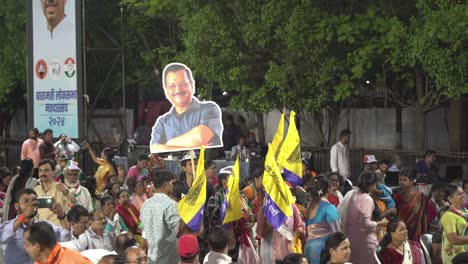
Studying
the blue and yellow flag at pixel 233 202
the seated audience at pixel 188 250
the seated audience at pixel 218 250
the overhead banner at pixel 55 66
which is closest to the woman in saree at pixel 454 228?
the blue and yellow flag at pixel 233 202

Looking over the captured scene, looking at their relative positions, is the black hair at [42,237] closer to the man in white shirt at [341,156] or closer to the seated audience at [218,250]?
the seated audience at [218,250]

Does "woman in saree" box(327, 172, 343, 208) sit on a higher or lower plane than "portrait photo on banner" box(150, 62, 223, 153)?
lower

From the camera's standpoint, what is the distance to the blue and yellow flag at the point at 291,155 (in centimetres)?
1379

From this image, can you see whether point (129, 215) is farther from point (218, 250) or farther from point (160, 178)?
point (218, 250)

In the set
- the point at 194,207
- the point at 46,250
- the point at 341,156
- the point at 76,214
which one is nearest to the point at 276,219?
the point at 194,207

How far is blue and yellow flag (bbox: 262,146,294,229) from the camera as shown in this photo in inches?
494

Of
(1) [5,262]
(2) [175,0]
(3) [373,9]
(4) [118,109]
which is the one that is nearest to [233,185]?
(1) [5,262]

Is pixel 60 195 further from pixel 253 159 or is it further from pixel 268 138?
pixel 268 138

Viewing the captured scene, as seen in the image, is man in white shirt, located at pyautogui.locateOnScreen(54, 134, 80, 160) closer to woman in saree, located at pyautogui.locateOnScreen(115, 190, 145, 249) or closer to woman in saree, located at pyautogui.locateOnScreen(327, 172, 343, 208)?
woman in saree, located at pyautogui.locateOnScreen(327, 172, 343, 208)

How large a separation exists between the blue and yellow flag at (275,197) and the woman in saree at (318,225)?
25 cm

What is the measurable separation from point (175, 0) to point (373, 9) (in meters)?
6.00

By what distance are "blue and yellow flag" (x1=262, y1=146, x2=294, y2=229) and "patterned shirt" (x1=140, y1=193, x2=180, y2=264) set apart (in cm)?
102

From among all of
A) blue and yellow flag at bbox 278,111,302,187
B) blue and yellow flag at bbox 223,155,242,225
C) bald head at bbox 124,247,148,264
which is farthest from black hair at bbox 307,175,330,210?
bald head at bbox 124,247,148,264

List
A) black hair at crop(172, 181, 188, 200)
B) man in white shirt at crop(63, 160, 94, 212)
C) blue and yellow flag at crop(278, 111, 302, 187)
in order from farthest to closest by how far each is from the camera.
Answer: man in white shirt at crop(63, 160, 94, 212)
blue and yellow flag at crop(278, 111, 302, 187)
black hair at crop(172, 181, 188, 200)
